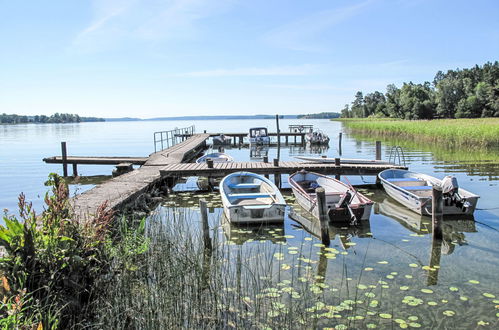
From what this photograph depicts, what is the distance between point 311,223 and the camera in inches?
374

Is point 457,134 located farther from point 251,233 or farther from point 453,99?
point 453,99

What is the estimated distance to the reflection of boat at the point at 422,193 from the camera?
9.54m

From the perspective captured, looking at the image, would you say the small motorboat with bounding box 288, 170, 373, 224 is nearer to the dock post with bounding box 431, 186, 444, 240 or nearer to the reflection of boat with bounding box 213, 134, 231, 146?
the dock post with bounding box 431, 186, 444, 240

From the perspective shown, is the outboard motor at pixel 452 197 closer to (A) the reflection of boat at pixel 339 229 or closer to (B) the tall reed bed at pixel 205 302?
(A) the reflection of boat at pixel 339 229

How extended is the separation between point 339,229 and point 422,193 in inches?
128

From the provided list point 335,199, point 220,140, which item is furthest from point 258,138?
point 335,199

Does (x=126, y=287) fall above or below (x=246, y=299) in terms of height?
above

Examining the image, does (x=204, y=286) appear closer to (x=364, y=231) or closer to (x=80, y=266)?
(x=80, y=266)

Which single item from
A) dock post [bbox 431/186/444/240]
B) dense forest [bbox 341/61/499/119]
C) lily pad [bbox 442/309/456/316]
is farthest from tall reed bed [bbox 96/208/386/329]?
dense forest [bbox 341/61/499/119]

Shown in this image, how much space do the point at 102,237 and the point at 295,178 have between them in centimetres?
804

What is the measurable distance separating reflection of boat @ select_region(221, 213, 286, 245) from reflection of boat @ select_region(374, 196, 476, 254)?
10.5 ft

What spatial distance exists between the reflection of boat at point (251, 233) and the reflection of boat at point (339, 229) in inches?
28.0

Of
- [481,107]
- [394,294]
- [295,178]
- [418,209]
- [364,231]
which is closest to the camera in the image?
[394,294]

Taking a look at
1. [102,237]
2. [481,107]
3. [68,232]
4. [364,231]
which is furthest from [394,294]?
[481,107]
